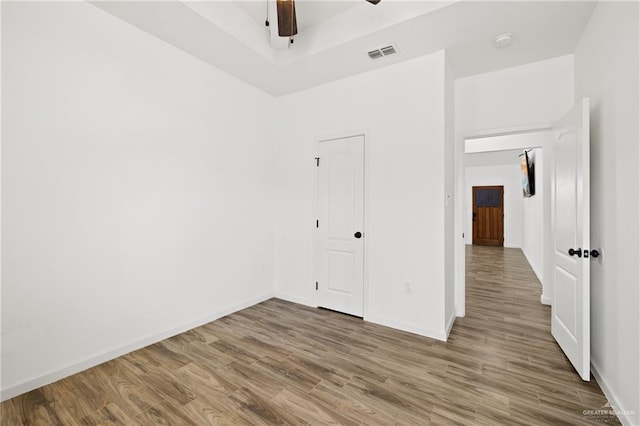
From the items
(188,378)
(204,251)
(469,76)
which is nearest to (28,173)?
(204,251)

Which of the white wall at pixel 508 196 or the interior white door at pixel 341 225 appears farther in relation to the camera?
the white wall at pixel 508 196

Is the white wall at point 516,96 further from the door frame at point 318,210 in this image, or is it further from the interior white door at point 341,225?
the interior white door at point 341,225

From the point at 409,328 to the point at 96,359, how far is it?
9.76ft

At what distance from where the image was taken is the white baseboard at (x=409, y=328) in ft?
9.76

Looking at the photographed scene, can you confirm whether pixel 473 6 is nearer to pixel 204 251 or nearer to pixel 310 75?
pixel 310 75

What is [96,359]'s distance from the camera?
248 cm

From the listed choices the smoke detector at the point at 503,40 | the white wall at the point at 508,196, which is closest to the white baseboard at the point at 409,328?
the smoke detector at the point at 503,40

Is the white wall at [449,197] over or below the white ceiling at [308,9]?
below

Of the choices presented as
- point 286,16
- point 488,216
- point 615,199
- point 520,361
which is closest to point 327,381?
point 520,361

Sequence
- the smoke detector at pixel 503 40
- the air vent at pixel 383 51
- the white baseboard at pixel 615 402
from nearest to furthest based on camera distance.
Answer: the white baseboard at pixel 615 402 < the smoke detector at pixel 503 40 < the air vent at pixel 383 51

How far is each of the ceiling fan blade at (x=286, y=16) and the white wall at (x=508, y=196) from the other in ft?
31.8

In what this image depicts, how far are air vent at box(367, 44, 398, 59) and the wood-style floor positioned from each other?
2988 millimetres

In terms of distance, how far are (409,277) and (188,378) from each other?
231cm

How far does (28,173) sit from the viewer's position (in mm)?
2135
